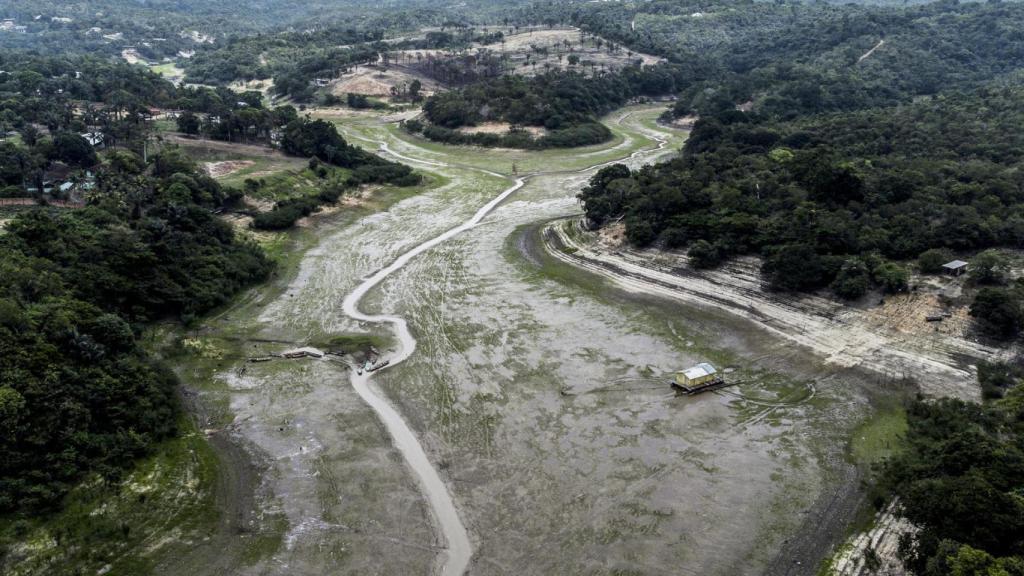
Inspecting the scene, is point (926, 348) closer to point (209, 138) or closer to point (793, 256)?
point (793, 256)

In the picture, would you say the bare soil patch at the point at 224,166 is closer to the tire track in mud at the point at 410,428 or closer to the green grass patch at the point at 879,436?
the tire track in mud at the point at 410,428

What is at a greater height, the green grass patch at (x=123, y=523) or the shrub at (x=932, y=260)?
the shrub at (x=932, y=260)

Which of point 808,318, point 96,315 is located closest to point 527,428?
point 808,318

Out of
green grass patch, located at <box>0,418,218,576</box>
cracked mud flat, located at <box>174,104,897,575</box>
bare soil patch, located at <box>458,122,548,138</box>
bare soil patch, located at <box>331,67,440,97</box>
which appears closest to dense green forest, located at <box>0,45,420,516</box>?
green grass patch, located at <box>0,418,218,576</box>

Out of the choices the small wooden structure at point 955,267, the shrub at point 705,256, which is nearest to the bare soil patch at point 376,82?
the shrub at point 705,256

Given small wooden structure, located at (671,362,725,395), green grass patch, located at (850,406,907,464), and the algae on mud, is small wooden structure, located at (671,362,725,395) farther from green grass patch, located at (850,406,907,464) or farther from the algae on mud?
green grass patch, located at (850,406,907,464)

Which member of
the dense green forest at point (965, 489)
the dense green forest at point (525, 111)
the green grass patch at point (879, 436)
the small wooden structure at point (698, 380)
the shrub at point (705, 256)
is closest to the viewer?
the dense green forest at point (965, 489)

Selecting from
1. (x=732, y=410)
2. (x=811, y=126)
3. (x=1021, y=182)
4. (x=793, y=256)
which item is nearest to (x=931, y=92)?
(x=811, y=126)
